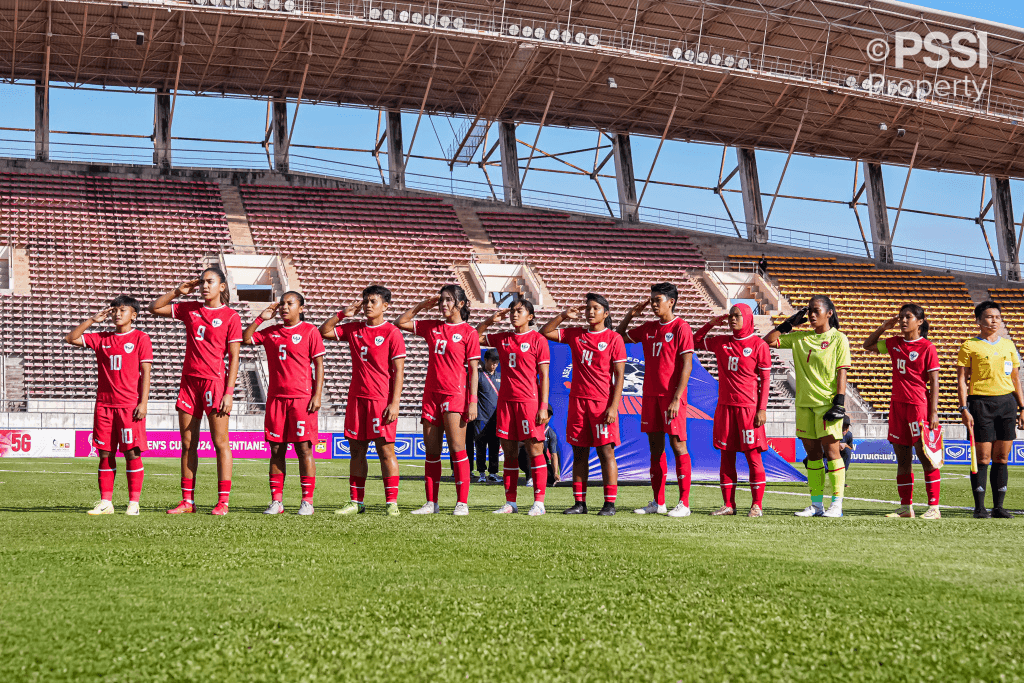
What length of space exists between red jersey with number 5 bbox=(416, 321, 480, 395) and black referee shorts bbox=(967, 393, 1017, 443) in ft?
14.9

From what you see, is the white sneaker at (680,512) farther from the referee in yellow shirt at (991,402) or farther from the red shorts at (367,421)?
the referee in yellow shirt at (991,402)

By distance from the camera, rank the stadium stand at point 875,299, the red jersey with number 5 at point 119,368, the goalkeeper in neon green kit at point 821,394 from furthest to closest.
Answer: the stadium stand at point 875,299
the goalkeeper in neon green kit at point 821,394
the red jersey with number 5 at point 119,368

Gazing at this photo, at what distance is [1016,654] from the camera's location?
3.02m

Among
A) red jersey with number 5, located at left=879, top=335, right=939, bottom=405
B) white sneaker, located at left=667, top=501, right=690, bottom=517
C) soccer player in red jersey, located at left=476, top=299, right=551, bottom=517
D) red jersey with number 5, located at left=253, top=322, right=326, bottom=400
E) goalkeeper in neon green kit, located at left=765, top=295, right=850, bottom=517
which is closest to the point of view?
red jersey with number 5, located at left=253, top=322, right=326, bottom=400

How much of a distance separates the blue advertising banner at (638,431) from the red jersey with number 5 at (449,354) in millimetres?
5338

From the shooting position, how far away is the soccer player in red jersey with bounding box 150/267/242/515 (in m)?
7.16

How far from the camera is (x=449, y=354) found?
7492 mm

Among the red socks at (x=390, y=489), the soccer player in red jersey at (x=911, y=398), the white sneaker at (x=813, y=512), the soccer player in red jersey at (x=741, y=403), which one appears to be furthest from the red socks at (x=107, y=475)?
the soccer player in red jersey at (x=911, y=398)

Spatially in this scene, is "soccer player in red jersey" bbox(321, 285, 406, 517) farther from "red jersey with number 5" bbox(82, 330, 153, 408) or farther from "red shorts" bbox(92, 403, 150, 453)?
"red shorts" bbox(92, 403, 150, 453)

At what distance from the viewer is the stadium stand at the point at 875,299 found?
2905 cm

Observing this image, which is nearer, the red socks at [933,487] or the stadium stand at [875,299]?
the red socks at [933,487]

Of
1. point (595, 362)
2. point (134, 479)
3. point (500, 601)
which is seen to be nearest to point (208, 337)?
point (134, 479)

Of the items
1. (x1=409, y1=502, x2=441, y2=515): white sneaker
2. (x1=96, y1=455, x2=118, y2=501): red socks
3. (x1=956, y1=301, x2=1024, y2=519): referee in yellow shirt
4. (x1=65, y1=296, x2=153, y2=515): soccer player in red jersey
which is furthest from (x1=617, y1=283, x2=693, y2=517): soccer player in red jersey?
(x1=96, y1=455, x2=118, y2=501): red socks

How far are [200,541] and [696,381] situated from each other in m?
9.65
